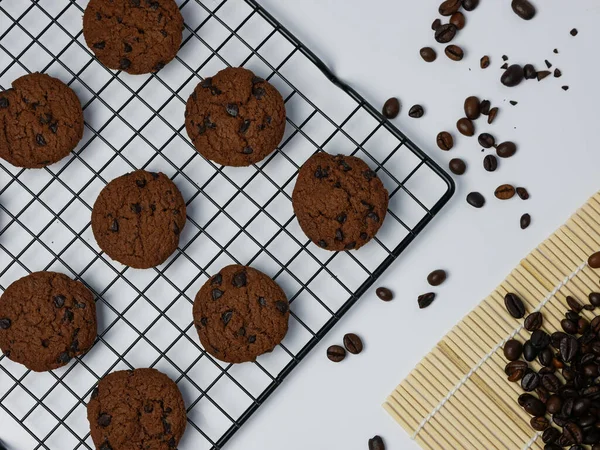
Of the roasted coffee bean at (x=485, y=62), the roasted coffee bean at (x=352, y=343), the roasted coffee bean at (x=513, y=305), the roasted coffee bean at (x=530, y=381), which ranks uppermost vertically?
the roasted coffee bean at (x=485, y=62)

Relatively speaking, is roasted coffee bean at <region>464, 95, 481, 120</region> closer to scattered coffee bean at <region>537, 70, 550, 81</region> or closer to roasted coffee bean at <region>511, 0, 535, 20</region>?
scattered coffee bean at <region>537, 70, 550, 81</region>

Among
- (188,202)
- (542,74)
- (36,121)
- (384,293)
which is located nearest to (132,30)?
(36,121)

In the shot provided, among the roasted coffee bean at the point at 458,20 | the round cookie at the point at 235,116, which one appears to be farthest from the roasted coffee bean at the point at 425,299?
the roasted coffee bean at the point at 458,20

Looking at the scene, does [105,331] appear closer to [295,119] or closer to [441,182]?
[295,119]

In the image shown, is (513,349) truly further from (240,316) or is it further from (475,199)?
(240,316)

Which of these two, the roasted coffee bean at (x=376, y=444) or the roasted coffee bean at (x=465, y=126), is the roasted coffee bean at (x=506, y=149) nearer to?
the roasted coffee bean at (x=465, y=126)

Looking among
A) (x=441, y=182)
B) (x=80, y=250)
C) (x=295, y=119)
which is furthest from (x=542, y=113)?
(x=80, y=250)

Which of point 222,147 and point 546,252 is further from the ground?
point 546,252

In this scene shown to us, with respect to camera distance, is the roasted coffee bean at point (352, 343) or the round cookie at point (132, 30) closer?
the round cookie at point (132, 30)
